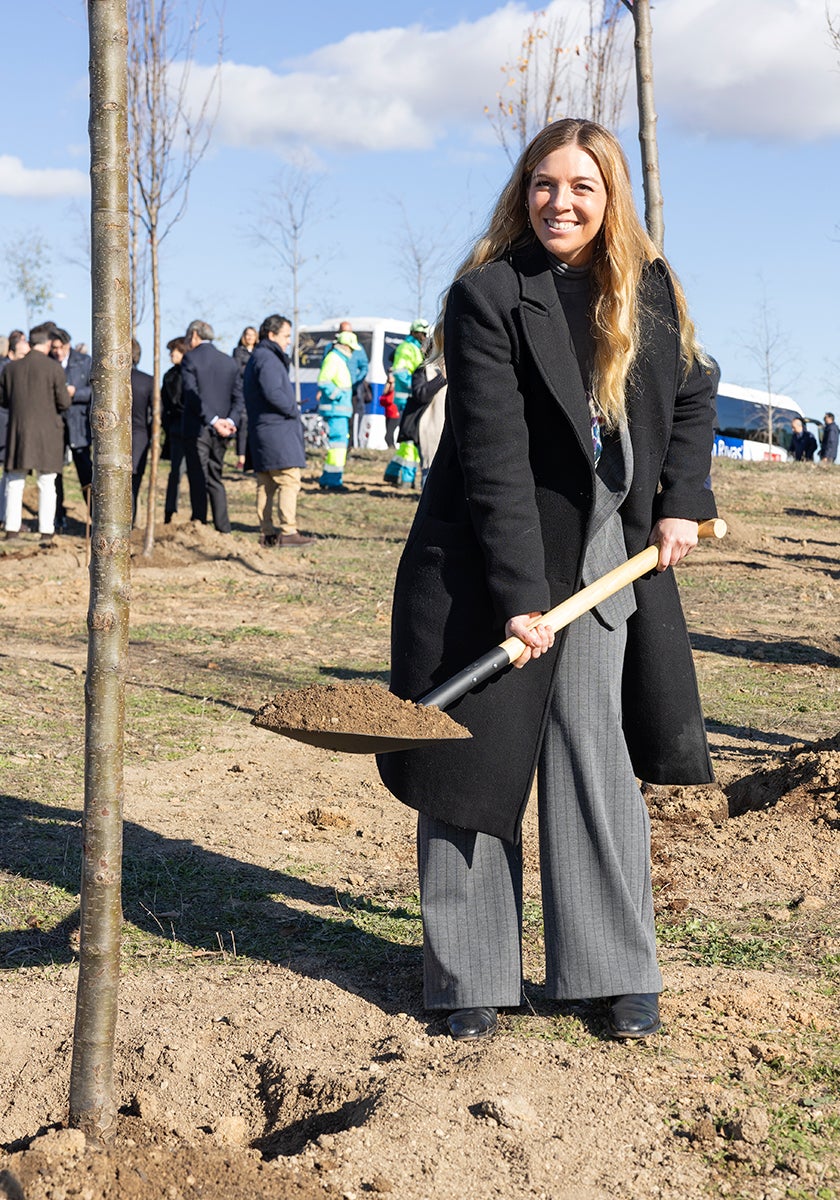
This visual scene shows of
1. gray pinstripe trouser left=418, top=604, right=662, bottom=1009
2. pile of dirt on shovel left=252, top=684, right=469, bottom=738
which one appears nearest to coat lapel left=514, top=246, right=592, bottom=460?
gray pinstripe trouser left=418, top=604, right=662, bottom=1009

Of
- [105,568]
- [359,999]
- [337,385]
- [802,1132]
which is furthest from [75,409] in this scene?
[802,1132]

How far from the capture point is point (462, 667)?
3.01 metres

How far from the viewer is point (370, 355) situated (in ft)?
95.7

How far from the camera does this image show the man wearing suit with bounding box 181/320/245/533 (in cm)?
1211

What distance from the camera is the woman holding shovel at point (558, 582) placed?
114 inches

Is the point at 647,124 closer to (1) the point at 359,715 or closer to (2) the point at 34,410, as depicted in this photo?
(1) the point at 359,715

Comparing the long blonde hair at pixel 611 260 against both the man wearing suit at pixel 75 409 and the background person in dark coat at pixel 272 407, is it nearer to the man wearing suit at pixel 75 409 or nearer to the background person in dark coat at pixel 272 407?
the background person in dark coat at pixel 272 407

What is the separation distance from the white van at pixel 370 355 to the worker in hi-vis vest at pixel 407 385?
7457 millimetres

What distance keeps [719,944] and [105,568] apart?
6.90 feet

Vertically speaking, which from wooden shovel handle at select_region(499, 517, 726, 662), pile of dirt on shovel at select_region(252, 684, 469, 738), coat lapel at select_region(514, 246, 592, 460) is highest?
coat lapel at select_region(514, 246, 592, 460)

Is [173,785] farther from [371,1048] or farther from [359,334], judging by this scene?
[359,334]

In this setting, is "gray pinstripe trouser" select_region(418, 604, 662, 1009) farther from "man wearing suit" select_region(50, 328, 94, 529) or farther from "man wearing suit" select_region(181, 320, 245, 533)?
"man wearing suit" select_region(50, 328, 94, 529)

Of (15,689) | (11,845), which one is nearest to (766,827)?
(11,845)

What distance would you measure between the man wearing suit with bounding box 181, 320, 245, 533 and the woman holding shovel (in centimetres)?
927
